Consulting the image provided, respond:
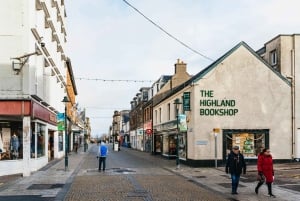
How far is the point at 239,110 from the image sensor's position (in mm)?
32250

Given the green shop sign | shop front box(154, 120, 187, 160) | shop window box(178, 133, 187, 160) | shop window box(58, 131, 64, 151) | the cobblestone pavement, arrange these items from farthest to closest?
shop window box(58, 131, 64, 151), shop front box(154, 120, 187, 160), shop window box(178, 133, 187, 160), the green shop sign, the cobblestone pavement

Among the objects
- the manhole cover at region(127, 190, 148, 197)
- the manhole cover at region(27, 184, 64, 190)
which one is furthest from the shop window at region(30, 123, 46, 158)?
the manhole cover at region(127, 190, 148, 197)

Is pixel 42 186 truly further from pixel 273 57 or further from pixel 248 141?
pixel 273 57

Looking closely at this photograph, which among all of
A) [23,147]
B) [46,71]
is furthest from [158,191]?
[46,71]

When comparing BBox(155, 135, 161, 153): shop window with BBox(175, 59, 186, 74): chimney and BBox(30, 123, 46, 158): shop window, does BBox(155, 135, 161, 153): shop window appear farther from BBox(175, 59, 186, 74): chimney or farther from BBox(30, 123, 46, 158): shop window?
BBox(30, 123, 46, 158): shop window

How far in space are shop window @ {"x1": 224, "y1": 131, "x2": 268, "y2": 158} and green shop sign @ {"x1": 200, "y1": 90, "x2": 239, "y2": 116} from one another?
1463mm

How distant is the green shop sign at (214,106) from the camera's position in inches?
1252

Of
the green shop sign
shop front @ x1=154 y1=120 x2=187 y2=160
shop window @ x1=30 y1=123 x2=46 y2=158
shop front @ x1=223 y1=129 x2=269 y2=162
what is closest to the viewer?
shop window @ x1=30 y1=123 x2=46 y2=158

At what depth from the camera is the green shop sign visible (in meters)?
31.8

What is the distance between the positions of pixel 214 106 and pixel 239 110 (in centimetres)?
174

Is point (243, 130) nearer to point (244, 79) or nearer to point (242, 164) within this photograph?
point (244, 79)

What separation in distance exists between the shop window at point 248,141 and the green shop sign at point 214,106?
1463 mm

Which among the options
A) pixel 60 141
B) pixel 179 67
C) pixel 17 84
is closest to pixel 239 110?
pixel 17 84

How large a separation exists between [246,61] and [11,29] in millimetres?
15961
